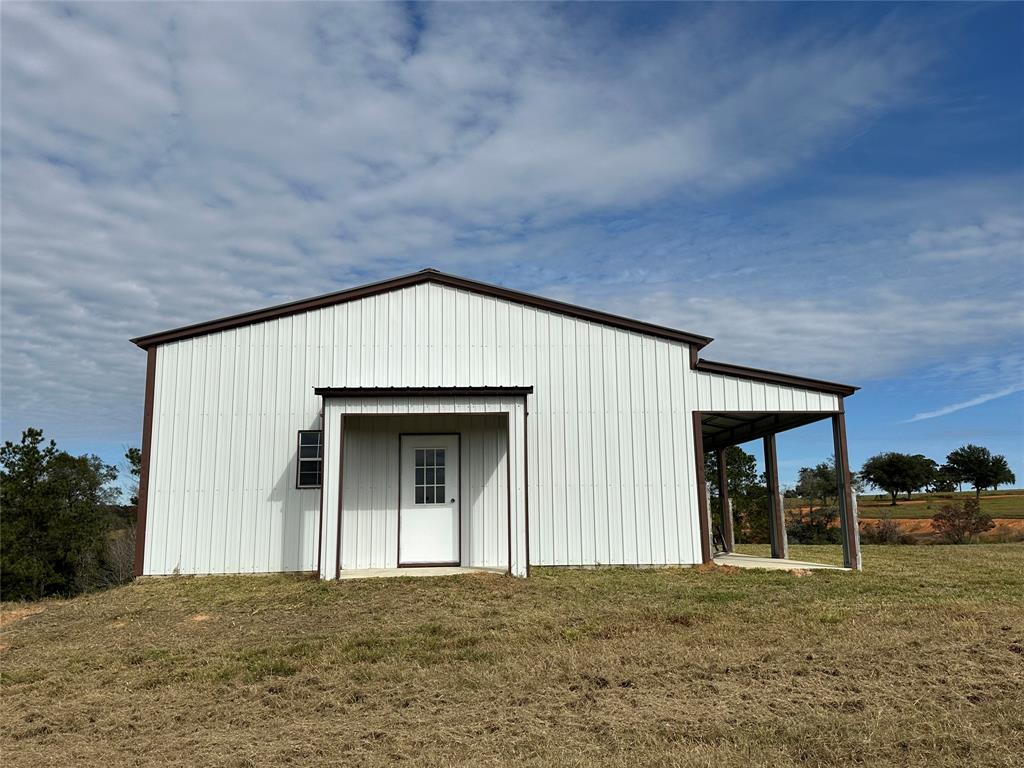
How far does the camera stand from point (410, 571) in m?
11.7

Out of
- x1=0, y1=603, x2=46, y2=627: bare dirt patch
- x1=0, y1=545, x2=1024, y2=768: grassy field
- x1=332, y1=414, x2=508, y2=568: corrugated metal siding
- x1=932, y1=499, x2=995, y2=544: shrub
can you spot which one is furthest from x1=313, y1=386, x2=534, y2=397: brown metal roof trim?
x1=932, y1=499, x2=995, y2=544: shrub

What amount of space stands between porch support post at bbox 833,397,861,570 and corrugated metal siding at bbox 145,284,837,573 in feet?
1.72

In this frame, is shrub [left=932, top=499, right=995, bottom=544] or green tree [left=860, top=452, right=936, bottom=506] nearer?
shrub [left=932, top=499, right=995, bottom=544]

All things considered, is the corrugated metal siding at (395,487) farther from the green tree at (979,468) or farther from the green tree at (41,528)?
the green tree at (979,468)

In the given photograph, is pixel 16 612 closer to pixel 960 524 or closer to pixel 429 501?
pixel 429 501

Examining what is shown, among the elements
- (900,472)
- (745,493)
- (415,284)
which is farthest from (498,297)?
(900,472)

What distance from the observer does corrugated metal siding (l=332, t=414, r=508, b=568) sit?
12156 millimetres

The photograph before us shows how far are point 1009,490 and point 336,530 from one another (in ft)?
214

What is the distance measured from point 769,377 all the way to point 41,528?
62.9 ft

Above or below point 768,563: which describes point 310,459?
above

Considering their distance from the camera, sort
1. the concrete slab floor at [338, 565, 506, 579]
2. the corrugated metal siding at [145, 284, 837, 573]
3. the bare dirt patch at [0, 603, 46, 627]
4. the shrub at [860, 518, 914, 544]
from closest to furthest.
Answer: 1. the bare dirt patch at [0, 603, 46, 627]
2. the concrete slab floor at [338, 565, 506, 579]
3. the corrugated metal siding at [145, 284, 837, 573]
4. the shrub at [860, 518, 914, 544]

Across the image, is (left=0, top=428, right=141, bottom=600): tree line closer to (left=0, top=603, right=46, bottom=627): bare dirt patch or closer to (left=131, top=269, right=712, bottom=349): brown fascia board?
(left=0, top=603, right=46, bottom=627): bare dirt patch

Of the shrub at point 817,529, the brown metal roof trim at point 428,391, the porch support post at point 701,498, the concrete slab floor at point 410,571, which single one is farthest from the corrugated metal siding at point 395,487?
the shrub at point 817,529

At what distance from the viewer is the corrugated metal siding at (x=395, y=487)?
479 inches
